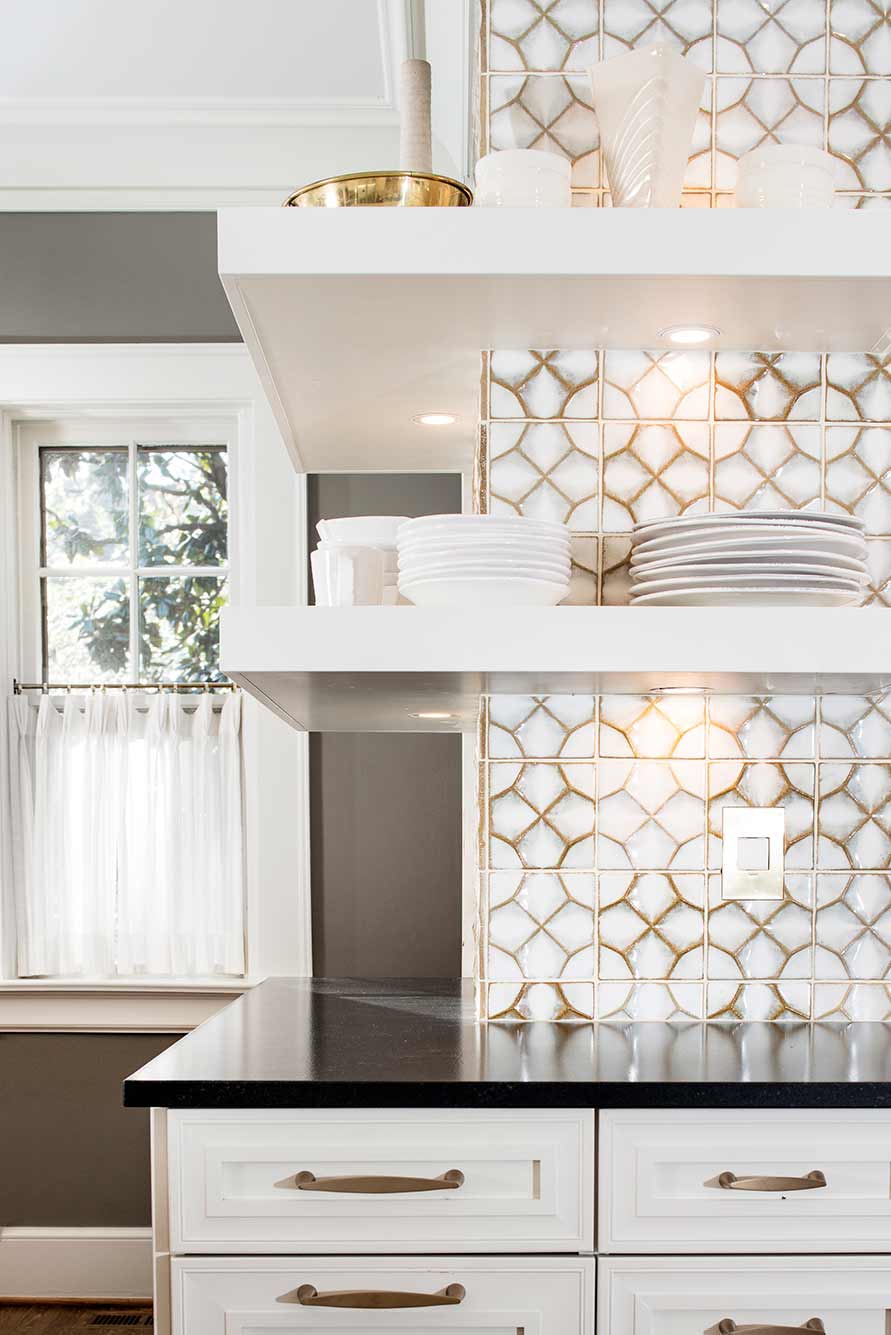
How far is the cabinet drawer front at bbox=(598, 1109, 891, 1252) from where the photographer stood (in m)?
1.23

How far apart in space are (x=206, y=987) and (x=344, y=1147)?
5.06 feet

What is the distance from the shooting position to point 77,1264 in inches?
106

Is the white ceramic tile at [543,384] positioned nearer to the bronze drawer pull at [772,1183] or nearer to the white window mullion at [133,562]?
the bronze drawer pull at [772,1183]

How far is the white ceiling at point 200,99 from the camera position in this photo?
226 centimetres

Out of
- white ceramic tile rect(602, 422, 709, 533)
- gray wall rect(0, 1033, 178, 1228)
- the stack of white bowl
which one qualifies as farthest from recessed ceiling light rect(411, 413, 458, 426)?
gray wall rect(0, 1033, 178, 1228)

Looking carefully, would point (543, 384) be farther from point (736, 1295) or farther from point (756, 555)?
point (736, 1295)

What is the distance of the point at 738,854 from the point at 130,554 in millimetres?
1909

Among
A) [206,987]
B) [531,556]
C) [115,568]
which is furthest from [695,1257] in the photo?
[115,568]

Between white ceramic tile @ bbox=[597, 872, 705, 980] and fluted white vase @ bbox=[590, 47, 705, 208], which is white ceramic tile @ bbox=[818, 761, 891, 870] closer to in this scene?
white ceramic tile @ bbox=[597, 872, 705, 980]

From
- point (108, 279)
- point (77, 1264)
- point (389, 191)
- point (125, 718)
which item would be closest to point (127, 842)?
point (125, 718)

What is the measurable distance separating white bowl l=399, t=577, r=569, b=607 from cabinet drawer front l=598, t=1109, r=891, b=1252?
0.59 meters

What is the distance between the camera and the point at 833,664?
1243mm

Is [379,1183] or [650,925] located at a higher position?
[650,925]

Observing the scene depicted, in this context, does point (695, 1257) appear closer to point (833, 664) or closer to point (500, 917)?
point (500, 917)
